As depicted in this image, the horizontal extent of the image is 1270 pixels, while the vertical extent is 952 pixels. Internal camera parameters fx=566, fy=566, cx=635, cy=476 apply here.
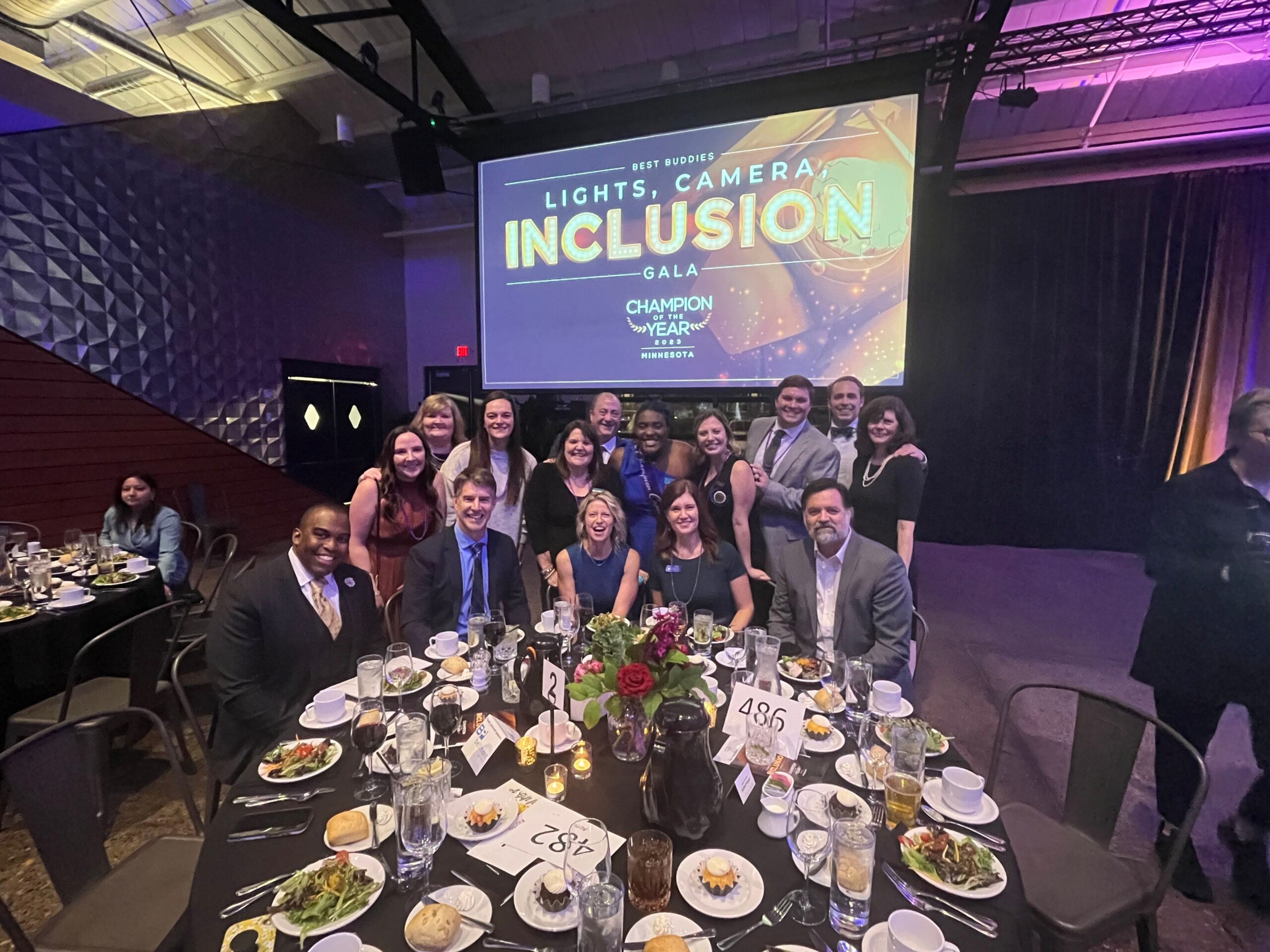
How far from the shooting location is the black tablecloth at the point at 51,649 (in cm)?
259

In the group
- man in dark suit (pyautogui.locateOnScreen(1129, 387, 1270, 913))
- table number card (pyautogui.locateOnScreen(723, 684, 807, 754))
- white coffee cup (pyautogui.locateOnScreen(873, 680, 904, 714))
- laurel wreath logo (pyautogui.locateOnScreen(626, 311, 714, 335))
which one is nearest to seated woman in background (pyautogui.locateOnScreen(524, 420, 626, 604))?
laurel wreath logo (pyautogui.locateOnScreen(626, 311, 714, 335))

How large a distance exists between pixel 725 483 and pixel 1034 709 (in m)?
2.35

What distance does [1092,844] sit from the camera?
1.68 metres

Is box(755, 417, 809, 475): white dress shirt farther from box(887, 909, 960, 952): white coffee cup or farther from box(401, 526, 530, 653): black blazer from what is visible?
box(887, 909, 960, 952): white coffee cup

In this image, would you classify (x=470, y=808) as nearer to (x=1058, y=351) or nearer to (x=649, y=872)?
(x=649, y=872)

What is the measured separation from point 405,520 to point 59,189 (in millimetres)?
5558

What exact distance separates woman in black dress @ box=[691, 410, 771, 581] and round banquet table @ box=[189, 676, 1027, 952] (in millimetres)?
1812

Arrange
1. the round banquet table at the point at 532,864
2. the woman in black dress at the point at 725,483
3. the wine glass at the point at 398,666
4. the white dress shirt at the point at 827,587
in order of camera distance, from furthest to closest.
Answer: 1. the woman in black dress at the point at 725,483
2. the white dress shirt at the point at 827,587
3. the wine glass at the point at 398,666
4. the round banquet table at the point at 532,864

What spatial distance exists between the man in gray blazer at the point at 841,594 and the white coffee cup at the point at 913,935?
120 centimetres

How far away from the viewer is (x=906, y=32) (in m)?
4.21

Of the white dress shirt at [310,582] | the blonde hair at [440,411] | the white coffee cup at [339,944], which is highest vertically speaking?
the blonde hair at [440,411]

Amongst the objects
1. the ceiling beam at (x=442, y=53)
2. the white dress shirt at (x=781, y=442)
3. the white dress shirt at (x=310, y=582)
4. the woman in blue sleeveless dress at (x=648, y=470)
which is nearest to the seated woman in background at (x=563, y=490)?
the woman in blue sleeveless dress at (x=648, y=470)

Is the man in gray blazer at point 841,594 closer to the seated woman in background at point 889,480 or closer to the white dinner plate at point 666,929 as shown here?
the seated woman in background at point 889,480

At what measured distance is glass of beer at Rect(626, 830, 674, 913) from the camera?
3.45 feet
